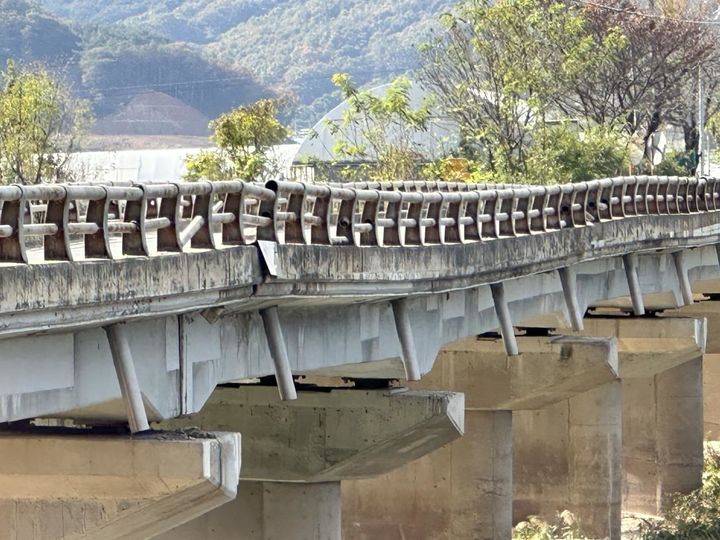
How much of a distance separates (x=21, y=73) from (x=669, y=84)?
29473 millimetres

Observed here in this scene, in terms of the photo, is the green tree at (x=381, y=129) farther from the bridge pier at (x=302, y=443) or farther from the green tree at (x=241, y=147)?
the bridge pier at (x=302, y=443)

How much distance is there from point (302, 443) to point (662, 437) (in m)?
26.2

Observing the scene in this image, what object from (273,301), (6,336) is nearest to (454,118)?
(273,301)

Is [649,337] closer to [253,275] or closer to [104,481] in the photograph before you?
[253,275]

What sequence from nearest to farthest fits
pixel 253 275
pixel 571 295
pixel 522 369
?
pixel 253 275 → pixel 571 295 → pixel 522 369

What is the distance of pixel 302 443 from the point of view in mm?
24422

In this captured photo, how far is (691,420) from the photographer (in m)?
49.0

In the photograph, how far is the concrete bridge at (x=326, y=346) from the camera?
14898 millimetres

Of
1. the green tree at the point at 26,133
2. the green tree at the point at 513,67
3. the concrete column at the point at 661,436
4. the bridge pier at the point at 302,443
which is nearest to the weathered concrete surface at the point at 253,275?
the bridge pier at the point at 302,443

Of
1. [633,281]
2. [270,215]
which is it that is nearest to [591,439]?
[633,281]

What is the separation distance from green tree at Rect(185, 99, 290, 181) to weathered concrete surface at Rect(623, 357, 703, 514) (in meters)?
20.2

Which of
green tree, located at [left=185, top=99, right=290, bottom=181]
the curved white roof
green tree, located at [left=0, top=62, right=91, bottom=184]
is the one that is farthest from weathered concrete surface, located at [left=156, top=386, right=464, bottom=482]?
the curved white roof

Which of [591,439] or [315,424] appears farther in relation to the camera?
[591,439]

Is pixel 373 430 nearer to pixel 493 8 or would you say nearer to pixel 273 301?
pixel 273 301
